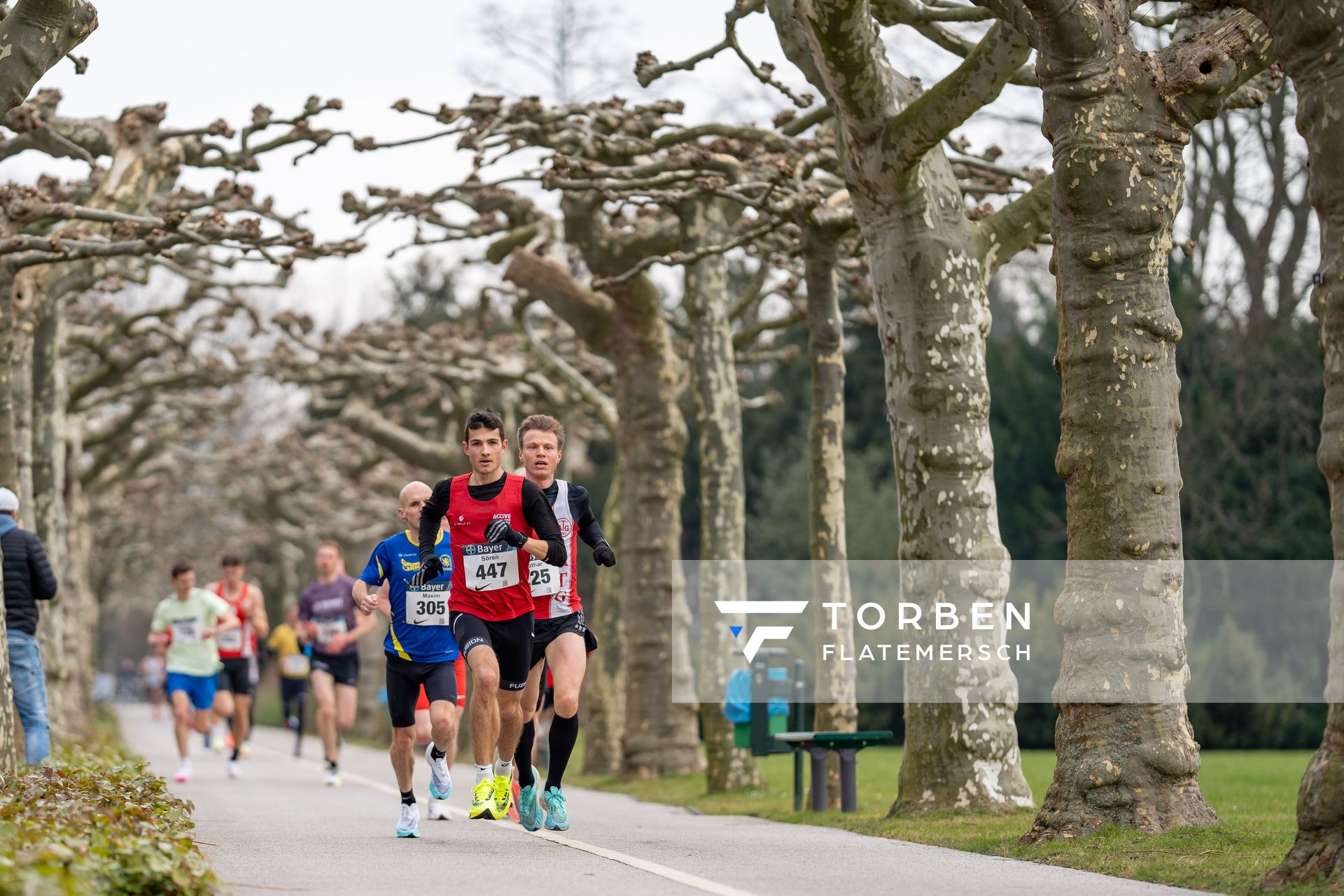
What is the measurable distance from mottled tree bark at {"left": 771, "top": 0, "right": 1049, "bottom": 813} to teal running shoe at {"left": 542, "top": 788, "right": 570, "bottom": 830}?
7.94ft

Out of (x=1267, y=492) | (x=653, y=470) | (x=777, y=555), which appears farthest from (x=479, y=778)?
(x=777, y=555)

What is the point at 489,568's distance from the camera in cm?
966

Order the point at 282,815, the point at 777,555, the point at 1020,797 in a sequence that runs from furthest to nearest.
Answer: the point at 777,555, the point at 282,815, the point at 1020,797

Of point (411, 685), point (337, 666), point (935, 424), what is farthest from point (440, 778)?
point (337, 666)

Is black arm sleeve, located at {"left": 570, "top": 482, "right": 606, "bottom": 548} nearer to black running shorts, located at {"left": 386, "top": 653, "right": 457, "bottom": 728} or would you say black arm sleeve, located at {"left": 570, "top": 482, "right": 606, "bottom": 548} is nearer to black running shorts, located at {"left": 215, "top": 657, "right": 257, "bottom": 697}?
black running shorts, located at {"left": 386, "top": 653, "right": 457, "bottom": 728}

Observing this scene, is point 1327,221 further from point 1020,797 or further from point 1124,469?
point 1020,797

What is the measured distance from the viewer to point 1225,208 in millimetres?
31875

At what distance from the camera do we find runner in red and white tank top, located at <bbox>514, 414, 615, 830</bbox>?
9.80m

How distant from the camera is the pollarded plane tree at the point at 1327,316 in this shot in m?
6.67

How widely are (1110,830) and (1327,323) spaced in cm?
287

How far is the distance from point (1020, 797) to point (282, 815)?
4.88 m

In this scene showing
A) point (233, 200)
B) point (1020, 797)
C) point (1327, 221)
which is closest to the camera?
point (1327, 221)

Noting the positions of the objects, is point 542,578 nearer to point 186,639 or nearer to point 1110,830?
point 1110,830

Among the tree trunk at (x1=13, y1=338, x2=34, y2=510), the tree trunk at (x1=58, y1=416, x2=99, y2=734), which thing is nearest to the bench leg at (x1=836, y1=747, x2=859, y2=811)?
the tree trunk at (x1=13, y1=338, x2=34, y2=510)
